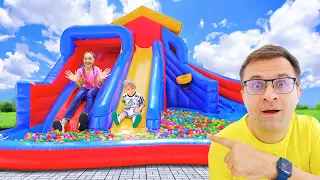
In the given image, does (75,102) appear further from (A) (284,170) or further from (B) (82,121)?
(A) (284,170)

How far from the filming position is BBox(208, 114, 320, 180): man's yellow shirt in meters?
1.17

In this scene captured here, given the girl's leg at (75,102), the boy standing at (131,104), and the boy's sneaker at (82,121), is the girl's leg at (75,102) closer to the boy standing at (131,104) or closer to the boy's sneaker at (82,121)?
the boy's sneaker at (82,121)

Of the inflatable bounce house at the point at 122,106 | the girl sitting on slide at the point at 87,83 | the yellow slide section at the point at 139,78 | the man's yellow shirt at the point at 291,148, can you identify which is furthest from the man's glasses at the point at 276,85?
the girl sitting on slide at the point at 87,83

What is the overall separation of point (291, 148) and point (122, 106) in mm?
4833

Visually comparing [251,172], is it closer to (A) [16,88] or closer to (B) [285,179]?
(B) [285,179]

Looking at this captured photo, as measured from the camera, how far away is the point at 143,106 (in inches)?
218

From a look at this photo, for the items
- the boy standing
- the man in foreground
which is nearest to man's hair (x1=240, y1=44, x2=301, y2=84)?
the man in foreground

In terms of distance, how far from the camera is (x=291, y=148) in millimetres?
1188

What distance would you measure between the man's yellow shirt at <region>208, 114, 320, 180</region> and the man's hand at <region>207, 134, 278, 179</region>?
0.15 m

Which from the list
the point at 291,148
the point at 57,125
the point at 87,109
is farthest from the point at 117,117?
the point at 291,148

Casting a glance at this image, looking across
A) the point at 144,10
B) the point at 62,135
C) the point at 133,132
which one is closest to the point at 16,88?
the point at 62,135

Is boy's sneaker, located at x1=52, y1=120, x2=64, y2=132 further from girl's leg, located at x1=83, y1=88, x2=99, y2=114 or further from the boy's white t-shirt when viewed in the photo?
the boy's white t-shirt

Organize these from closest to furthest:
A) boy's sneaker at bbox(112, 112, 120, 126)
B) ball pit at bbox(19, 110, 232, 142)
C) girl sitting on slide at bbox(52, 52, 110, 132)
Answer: ball pit at bbox(19, 110, 232, 142), boy's sneaker at bbox(112, 112, 120, 126), girl sitting on slide at bbox(52, 52, 110, 132)

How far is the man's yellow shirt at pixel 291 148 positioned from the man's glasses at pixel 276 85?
18 centimetres
